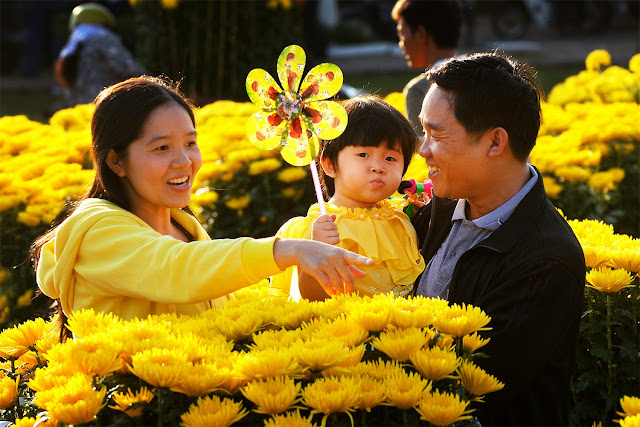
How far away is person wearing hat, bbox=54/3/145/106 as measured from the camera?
356 inches

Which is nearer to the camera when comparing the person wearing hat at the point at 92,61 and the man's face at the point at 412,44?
the man's face at the point at 412,44

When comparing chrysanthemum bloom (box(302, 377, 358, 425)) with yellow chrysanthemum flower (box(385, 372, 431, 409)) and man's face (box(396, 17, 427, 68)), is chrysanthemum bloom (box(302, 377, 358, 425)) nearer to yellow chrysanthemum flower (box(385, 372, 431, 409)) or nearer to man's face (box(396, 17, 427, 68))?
yellow chrysanthemum flower (box(385, 372, 431, 409))

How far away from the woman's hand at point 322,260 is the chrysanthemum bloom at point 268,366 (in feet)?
1.40

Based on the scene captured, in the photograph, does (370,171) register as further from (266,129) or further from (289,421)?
(289,421)

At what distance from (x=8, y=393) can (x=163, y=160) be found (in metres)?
0.86

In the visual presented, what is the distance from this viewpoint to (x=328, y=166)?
136 inches

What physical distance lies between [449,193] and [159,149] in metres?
1.01

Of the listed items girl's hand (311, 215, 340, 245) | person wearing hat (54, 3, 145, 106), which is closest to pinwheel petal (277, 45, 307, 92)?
girl's hand (311, 215, 340, 245)

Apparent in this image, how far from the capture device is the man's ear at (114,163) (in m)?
2.99

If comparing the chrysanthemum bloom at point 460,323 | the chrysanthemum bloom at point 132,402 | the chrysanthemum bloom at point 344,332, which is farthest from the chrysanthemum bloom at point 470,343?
the chrysanthemum bloom at point 132,402

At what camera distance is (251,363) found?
6.77 feet

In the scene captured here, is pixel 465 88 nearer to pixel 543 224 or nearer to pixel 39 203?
pixel 543 224

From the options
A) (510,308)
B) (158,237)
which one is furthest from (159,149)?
(510,308)

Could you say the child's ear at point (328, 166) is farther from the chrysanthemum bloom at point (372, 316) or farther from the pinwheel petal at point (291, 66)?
the chrysanthemum bloom at point (372, 316)
